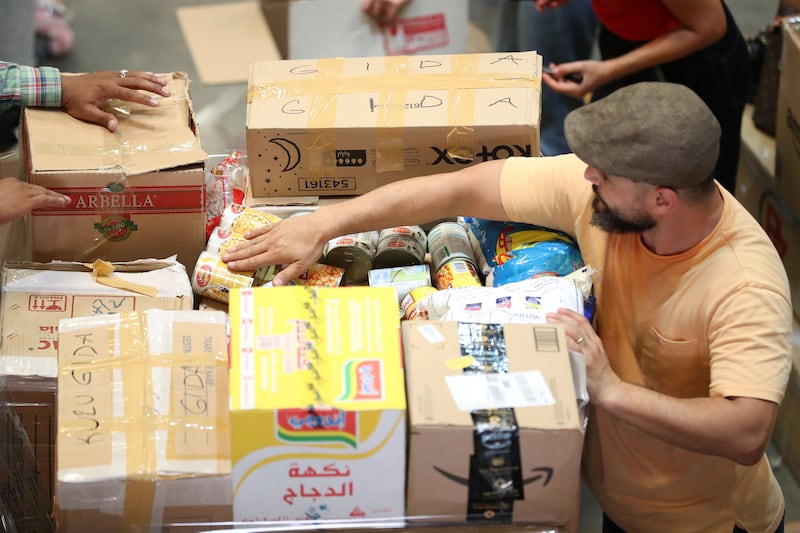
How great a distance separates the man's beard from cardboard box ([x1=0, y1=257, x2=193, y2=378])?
2.98 ft

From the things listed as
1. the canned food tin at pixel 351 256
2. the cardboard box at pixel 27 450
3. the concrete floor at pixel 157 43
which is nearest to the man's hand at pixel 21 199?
the cardboard box at pixel 27 450

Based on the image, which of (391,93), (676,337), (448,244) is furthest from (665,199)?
(391,93)

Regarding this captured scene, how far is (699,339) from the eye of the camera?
1901mm

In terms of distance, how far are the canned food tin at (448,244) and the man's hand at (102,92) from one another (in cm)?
80

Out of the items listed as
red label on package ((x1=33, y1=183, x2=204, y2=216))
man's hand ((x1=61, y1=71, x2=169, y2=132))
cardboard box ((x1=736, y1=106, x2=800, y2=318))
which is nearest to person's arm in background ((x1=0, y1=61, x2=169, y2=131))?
man's hand ((x1=61, y1=71, x2=169, y2=132))

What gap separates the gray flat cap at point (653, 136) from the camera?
1753 mm

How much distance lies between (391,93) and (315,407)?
1143 millimetres

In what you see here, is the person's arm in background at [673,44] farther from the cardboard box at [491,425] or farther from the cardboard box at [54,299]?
the cardboard box at [54,299]

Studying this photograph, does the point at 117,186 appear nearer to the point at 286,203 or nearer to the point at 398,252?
the point at 286,203

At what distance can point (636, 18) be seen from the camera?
3.21m

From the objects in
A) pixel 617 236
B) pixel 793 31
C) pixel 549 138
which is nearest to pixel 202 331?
pixel 617 236

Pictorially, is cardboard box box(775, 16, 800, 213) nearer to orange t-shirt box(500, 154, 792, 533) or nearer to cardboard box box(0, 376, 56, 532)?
orange t-shirt box(500, 154, 792, 533)

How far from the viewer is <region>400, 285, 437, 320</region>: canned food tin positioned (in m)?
2.08

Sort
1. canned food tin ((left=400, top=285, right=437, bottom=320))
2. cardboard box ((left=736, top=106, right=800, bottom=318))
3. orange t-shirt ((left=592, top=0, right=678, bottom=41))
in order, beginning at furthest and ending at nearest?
1. cardboard box ((left=736, top=106, right=800, bottom=318))
2. orange t-shirt ((left=592, top=0, right=678, bottom=41))
3. canned food tin ((left=400, top=285, right=437, bottom=320))
